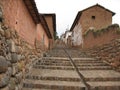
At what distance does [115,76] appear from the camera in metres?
7.79

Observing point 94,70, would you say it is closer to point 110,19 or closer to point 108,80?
point 108,80

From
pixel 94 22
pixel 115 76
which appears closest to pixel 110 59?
pixel 115 76

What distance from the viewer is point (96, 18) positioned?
2450 centimetres

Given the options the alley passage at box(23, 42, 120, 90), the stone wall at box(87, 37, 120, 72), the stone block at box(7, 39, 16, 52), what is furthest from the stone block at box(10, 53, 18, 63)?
the stone wall at box(87, 37, 120, 72)

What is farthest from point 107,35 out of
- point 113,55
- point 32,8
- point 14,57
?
point 14,57

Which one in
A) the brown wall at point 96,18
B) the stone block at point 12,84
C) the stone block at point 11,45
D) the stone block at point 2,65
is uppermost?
the brown wall at point 96,18

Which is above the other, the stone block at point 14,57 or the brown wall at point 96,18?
the brown wall at point 96,18

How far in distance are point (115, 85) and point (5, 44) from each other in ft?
13.4

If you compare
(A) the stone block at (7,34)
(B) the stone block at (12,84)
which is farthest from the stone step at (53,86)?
(A) the stone block at (7,34)

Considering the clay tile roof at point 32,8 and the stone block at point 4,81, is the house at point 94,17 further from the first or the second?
the stone block at point 4,81

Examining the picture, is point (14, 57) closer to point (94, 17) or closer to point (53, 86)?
point (53, 86)

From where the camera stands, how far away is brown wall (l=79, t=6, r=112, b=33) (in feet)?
80.0

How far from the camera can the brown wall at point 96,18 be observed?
24388 mm

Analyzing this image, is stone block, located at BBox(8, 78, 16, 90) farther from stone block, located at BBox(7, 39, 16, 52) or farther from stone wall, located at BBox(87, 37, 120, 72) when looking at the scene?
stone wall, located at BBox(87, 37, 120, 72)
